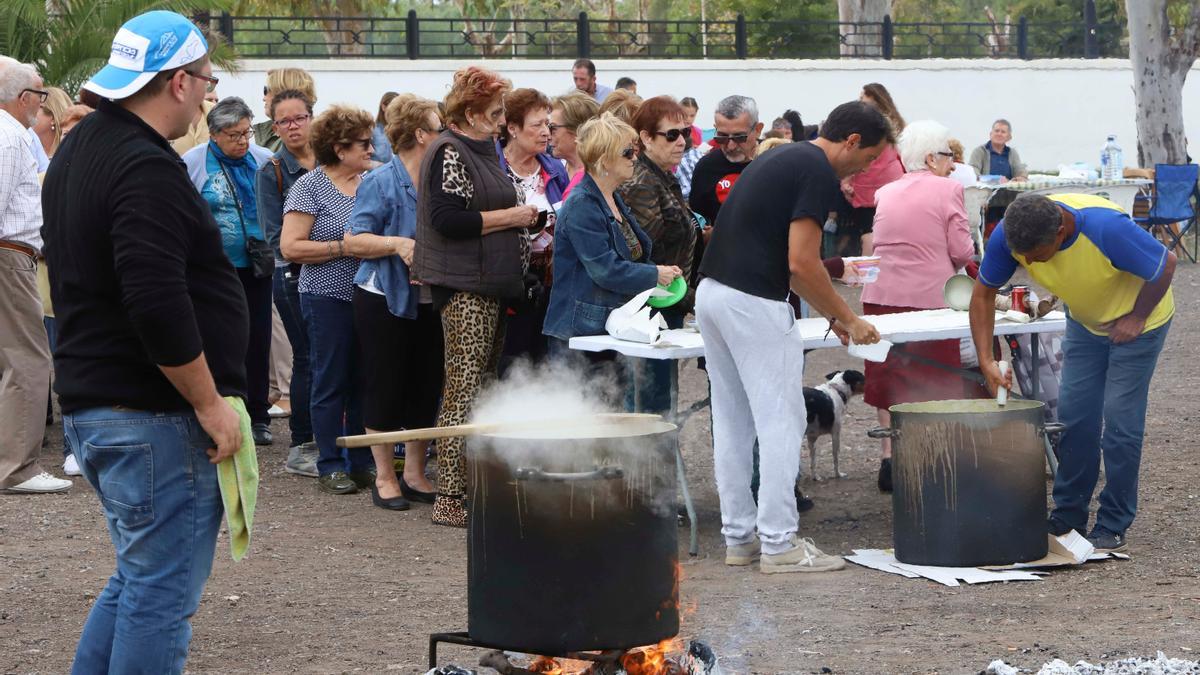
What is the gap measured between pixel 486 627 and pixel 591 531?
0.43 m

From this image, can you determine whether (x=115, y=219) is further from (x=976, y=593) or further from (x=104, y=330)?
(x=976, y=593)

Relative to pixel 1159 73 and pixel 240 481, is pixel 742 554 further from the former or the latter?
pixel 1159 73

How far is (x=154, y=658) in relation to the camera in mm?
3717

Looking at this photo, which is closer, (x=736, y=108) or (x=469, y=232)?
(x=469, y=232)

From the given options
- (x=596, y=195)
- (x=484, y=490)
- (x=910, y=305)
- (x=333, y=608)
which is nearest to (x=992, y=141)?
(x=910, y=305)

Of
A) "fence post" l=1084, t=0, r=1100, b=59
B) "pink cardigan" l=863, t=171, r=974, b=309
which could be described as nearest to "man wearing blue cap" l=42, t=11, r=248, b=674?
"pink cardigan" l=863, t=171, r=974, b=309

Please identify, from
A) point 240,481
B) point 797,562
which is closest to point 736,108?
point 797,562

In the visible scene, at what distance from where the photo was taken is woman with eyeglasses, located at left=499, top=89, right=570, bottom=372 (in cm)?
737

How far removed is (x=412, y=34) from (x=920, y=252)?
1593cm

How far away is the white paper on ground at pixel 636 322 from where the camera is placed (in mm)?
6578

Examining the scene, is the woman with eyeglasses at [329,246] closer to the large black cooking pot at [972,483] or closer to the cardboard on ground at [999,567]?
the cardboard on ground at [999,567]

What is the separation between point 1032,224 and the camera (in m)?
5.79

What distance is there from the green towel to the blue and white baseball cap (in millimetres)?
813

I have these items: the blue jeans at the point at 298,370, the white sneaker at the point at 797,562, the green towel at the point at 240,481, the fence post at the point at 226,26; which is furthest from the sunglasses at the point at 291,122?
the fence post at the point at 226,26
